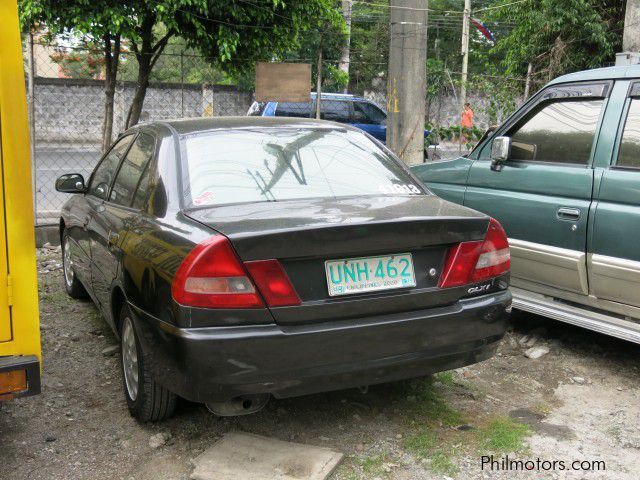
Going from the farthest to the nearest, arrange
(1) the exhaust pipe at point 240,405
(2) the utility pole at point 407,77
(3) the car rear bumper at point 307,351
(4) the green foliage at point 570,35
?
1. (4) the green foliage at point 570,35
2. (2) the utility pole at point 407,77
3. (1) the exhaust pipe at point 240,405
4. (3) the car rear bumper at point 307,351

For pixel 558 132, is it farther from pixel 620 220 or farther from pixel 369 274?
pixel 369 274

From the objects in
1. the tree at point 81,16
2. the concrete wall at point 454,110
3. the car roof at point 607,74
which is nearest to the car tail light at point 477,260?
the car roof at point 607,74

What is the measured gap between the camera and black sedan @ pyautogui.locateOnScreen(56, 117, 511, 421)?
2.89m

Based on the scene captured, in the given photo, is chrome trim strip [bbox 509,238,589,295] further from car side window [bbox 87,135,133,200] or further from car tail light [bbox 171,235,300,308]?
car side window [bbox 87,135,133,200]

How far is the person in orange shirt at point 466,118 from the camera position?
386 inches

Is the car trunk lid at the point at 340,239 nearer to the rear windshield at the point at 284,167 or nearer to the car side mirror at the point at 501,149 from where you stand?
the rear windshield at the point at 284,167

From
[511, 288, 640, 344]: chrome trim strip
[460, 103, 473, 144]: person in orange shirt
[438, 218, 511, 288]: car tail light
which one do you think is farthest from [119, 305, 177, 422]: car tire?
[460, 103, 473, 144]: person in orange shirt

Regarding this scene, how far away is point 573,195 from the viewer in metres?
4.45

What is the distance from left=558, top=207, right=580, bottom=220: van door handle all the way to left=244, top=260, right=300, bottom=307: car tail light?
7.43ft

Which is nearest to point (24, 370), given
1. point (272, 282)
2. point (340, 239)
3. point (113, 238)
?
point (272, 282)

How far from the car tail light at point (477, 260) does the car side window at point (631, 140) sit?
1.29 metres

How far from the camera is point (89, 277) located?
4629 millimetres

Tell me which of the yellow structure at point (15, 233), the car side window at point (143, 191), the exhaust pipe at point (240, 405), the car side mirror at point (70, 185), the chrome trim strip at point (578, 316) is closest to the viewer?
the yellow structure at point (15, 233)

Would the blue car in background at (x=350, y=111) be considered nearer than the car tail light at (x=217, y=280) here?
No
